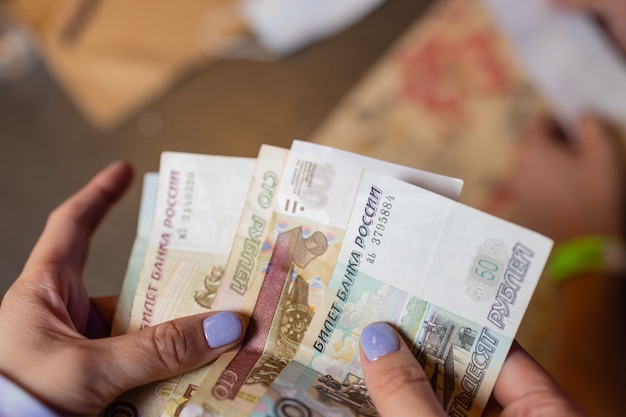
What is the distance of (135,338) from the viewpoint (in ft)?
1.51

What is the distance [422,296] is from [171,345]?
0.25m

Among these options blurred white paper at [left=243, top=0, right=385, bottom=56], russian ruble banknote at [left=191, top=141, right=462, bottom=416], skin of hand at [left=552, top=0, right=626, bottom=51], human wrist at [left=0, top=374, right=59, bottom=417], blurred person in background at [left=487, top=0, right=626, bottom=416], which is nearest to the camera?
human wrist at [left=0, top=374, right=59, bottom=417]

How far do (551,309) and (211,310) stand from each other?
2.13 feet

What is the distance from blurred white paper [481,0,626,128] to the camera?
96cm

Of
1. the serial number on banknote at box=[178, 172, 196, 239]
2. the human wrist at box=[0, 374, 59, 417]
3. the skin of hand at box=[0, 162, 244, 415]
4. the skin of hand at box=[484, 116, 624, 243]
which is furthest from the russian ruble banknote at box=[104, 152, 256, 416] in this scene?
the skin of hand at box=[484, 116, 624, 243]

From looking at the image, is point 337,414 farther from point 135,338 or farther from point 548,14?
point 548,14

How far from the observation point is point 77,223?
2.11 ft

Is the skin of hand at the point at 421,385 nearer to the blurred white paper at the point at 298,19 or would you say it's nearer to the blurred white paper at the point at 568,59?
the blurred white paper at the point at 568,59

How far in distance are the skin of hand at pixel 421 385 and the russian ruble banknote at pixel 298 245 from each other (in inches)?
3.3

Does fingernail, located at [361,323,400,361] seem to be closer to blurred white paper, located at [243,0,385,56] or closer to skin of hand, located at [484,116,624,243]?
skin of hand, located at [484,116,624,243]

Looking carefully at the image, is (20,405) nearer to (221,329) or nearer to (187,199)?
(221,329)

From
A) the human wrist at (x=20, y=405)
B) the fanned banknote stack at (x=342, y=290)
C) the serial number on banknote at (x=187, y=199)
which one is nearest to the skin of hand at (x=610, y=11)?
the fanned banknote stack at (x=342, y=290)

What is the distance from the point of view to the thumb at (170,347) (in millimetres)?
452

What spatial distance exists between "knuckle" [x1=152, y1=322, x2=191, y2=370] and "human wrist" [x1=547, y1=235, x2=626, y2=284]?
2.29 ft
